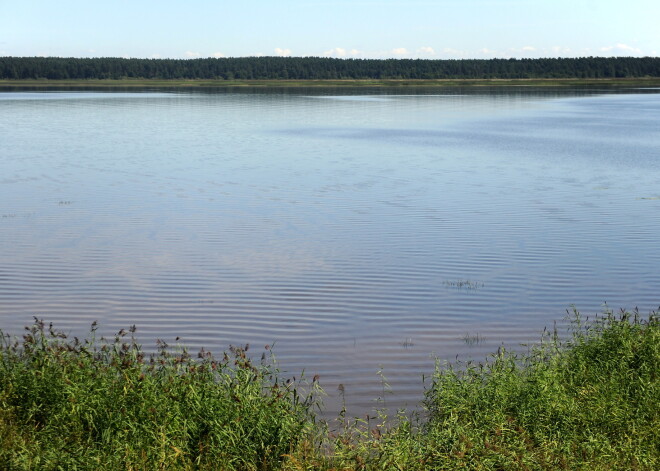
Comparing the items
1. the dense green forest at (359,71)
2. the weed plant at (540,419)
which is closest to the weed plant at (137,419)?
the weed plant at (540,419)

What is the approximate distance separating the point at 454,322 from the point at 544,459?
532 cm

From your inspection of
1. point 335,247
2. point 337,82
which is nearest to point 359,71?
point 337,82

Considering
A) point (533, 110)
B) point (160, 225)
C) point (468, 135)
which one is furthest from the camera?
point (533, 110)

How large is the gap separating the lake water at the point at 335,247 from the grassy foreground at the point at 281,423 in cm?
120

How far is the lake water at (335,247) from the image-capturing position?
1202 cm

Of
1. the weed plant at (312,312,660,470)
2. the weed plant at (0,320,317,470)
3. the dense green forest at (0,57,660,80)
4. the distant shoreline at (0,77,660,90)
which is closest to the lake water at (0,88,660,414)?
the weed plant at (312,312,660,470)

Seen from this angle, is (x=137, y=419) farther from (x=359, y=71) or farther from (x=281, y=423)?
(x=359, y=71)

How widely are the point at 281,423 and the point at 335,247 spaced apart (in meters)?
10.2

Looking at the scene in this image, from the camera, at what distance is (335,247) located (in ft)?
58.0

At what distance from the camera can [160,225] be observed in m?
20.2

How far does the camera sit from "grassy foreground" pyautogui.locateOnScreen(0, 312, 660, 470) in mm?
7176

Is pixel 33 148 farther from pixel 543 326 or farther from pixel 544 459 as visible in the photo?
pixel 544 459

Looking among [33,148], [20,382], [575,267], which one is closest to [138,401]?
[20,382]

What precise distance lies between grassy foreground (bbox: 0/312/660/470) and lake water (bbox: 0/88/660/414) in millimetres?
1196
